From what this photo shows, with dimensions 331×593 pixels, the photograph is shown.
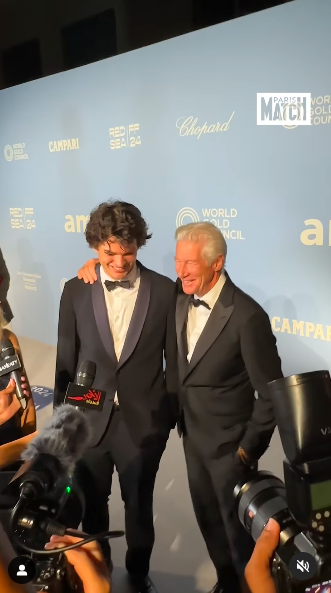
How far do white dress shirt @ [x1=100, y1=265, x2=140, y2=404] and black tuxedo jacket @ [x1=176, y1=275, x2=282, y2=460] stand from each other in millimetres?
139

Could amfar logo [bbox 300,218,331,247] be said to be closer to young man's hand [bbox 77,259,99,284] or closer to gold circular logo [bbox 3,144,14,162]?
young man's hand [bbox 77,259,99,284]

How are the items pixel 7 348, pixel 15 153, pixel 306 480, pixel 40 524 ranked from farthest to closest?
pixel 15 153, pixel 7 348, pixel 40 524, pixel 306 480

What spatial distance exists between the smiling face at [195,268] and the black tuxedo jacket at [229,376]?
0.05 meters

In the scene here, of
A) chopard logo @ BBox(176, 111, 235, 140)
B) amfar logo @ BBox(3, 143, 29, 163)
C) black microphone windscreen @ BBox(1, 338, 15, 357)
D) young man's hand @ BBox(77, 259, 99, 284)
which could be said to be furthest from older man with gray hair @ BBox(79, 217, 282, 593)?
amfar logo @ BBox(3, 143, 29, 163)

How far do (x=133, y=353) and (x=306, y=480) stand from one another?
0.65 m

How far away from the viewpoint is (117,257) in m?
1.34

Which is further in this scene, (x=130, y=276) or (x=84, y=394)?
(x=130, y=276)

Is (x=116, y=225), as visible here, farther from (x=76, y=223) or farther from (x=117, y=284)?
(x=76, y=223)

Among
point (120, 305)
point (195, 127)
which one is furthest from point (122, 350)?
point (195, 127)

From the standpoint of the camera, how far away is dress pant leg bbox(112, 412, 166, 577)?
150 centimetres

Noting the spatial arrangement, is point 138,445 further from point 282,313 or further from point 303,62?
point 303,62

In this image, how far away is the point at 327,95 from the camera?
5.00 feet

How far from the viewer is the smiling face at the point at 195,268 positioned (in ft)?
4.19

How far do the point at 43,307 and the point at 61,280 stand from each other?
0.19m
